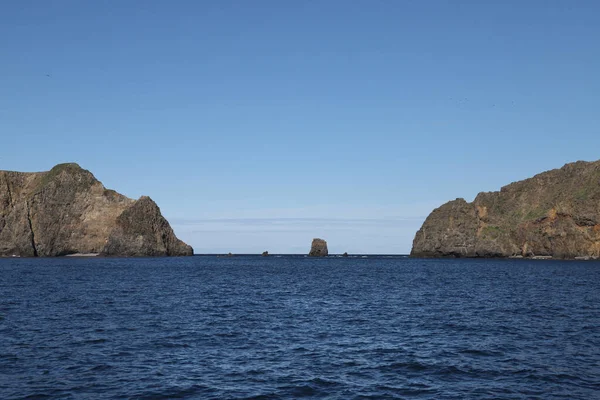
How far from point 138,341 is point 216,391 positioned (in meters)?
13.6

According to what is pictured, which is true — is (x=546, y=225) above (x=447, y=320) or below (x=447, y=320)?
above

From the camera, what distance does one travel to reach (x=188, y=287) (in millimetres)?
82188

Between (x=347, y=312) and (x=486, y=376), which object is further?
(x=347, y=312)

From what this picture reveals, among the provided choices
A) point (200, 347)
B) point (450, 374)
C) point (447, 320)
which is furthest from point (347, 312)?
point (450, 374)

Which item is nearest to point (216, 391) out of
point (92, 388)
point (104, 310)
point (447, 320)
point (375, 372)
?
point (92, 388)

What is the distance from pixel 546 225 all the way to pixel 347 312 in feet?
553

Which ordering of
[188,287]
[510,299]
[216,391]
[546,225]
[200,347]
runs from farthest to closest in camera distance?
[546,225] < [188,287] < [510,299] < [200,347] < [216,391]

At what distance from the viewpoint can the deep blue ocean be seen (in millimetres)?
25312

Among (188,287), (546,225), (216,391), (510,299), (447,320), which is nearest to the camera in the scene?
(216,391)

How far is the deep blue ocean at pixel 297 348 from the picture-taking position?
25312 mm

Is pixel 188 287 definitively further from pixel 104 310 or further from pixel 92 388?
pixel 92 388

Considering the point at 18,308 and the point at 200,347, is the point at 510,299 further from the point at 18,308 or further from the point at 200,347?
the point at 18,308

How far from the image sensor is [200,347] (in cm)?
3450

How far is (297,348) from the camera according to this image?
3434cm
